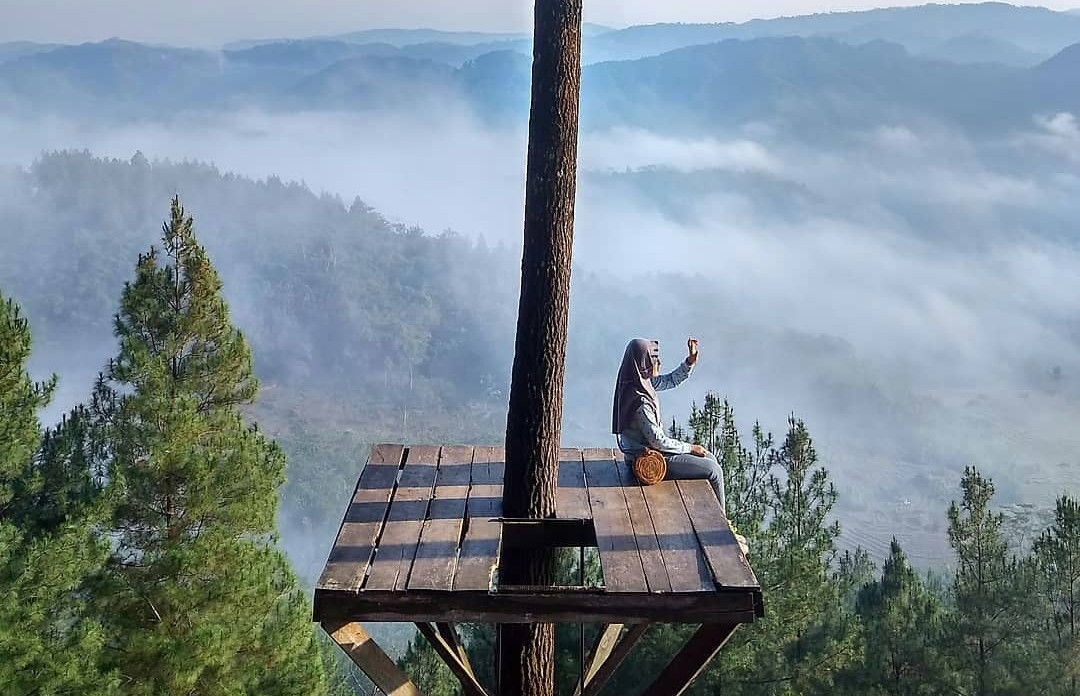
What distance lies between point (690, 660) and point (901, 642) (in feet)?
27.1

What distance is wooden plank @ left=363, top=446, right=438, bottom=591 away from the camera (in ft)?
12.4

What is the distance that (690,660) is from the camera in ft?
13.2

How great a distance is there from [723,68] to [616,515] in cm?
11825

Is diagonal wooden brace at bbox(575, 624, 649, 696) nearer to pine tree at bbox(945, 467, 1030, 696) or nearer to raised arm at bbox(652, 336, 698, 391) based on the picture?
raised arm at bbox(652, 336, 698, 391)

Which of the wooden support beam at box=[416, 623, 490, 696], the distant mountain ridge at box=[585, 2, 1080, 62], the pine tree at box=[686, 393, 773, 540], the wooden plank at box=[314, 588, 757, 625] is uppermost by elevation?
the distant mountain ridge at box=[585, 2, 1080, 62]

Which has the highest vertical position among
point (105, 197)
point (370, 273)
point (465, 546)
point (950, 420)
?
point (465, 546)

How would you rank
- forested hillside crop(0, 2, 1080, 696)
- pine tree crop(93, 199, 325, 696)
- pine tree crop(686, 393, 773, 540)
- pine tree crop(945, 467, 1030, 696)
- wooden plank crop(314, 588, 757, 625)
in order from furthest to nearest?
1. forested hillside crop(0, 2, 1080, 696)
2. pine tree crop(686, 393, 773, 540)
3. pine tree crop(945, 467, 1030, 696)
4. pine tree crop(93, 199, 325, 696)
5. wooden plank crop(314, 588, 757, 625)

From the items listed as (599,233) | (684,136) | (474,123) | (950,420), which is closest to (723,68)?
(684,136)

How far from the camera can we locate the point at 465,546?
405cm

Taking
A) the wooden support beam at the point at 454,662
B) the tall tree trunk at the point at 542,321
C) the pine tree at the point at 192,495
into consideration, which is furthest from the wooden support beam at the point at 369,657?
the pine tree at the point at 192,495

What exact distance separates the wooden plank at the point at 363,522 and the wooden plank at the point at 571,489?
782 millimetres

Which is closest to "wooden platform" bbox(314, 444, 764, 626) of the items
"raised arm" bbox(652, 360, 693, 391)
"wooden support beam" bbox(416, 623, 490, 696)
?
"raised arm" bbox(652, 360, 693, 391)

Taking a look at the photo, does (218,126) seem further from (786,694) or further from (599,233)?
(786,694)

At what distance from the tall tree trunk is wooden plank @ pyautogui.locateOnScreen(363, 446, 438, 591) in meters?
0.42
